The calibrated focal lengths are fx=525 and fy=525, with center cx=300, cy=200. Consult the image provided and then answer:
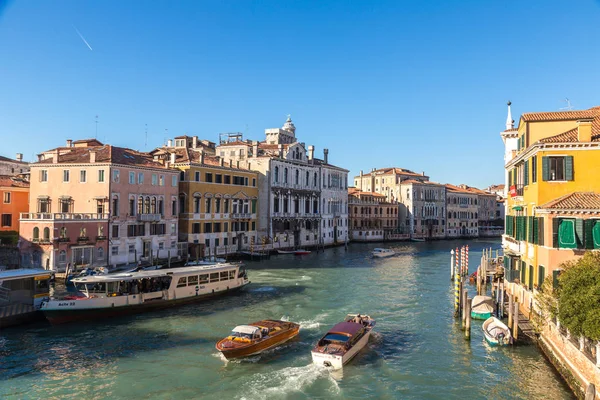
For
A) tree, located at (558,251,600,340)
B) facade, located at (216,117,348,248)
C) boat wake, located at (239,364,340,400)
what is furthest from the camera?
facade, located at (216,117,348,248)

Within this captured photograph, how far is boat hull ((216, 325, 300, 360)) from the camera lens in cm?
1598

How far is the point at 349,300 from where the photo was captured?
2586 centimetres

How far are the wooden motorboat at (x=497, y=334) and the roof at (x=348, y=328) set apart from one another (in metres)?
4.43

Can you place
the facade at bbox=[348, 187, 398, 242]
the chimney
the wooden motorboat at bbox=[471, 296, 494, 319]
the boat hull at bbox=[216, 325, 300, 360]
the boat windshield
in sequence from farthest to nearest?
the facade at bbox=[348, 187, 398, 242] → the wooden motorboat at bbox=[471, 296, 494, 319] → the chimney → the boat windshield → the boat hull at bbox=[216, 325, 300, 360]

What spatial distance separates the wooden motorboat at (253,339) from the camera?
52.5 feet

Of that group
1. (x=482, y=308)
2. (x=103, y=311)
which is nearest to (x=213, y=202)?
(x=103, y=311)

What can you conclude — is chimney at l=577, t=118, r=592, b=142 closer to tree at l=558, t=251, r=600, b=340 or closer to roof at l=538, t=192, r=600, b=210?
roof at l=538, t=192, r=600, b=210

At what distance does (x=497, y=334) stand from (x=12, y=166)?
45987 mm

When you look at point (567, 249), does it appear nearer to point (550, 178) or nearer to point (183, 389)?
point (550, 178)

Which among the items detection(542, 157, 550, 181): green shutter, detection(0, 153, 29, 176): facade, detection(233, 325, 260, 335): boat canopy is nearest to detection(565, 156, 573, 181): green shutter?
detection(542, 157, 550, 181): green shutter

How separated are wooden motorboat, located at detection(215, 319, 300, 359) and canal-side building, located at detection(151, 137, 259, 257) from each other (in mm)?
23181

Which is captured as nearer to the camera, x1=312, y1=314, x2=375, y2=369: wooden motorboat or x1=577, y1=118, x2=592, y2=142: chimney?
x1=312, y1=314, x2=375, y2=369: wooden motorboat

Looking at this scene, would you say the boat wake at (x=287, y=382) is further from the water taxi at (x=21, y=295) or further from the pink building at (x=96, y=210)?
the pink building at (x=96, y=210)

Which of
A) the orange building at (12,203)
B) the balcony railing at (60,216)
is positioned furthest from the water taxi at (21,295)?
the orange building at (12,203)
